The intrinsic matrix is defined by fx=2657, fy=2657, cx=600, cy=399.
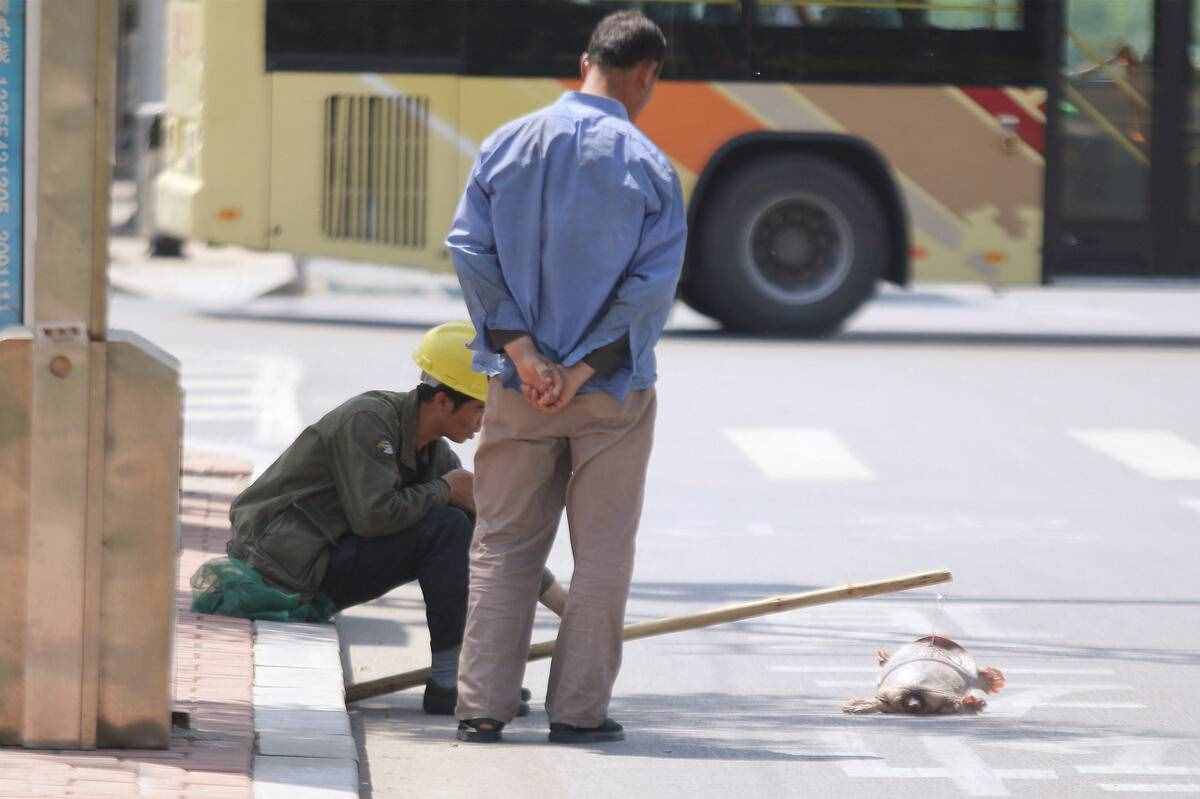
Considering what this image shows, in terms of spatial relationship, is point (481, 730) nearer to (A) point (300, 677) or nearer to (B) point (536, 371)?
(A) point (300, 677)

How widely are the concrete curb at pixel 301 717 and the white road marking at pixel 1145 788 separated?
5.50 ft

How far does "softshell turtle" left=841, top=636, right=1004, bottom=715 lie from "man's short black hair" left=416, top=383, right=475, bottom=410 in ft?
4.19

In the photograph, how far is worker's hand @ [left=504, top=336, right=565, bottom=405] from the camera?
606cm

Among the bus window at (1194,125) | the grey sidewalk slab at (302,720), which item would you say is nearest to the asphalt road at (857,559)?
the grey sidewalk slab at (302,720)

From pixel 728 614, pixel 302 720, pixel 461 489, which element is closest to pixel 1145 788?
pixel 728 614

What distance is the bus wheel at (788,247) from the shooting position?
17906mm

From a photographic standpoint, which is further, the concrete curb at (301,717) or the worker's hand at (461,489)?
the worker's hand at (461,489)

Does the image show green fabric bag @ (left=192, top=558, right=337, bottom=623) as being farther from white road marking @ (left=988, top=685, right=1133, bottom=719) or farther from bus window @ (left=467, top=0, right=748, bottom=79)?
bus window @ (left=467, top=0, right=748, bottom=79)

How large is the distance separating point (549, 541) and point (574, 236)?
2.49 ft

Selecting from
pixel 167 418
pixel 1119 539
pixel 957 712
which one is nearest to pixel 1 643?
pixel 167 418

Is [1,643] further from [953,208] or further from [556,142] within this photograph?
[953,208]

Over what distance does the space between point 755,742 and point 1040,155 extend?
12.0 m

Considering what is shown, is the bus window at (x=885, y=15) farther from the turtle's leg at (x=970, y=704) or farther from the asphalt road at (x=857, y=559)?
the turtle's leg at (x=970, y=704)

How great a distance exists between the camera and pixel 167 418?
547 centimetres
